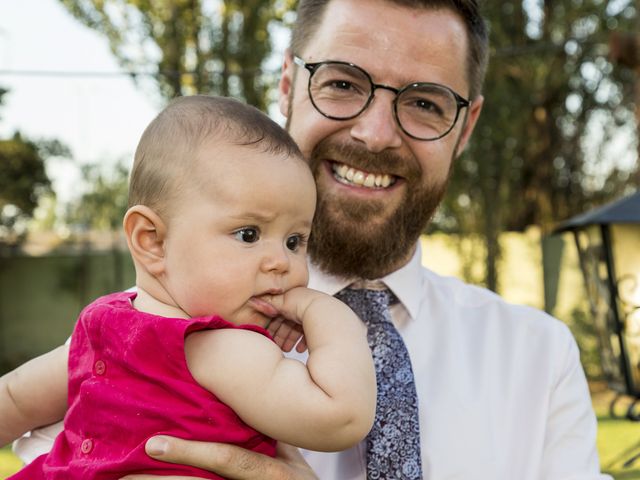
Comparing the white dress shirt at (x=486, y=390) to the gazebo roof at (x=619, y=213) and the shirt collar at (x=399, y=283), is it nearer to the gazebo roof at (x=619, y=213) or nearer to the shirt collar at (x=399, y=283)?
the shirt collar at (x=399, y=283)

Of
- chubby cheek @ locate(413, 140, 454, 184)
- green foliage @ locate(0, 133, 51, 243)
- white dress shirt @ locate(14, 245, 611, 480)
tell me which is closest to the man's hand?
white dress shirt @ locate(14, 245, 611, 480)

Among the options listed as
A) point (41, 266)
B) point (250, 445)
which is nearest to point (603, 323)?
point (250, 445)

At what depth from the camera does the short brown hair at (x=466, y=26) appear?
2607mm

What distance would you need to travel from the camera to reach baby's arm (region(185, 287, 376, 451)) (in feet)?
4.91

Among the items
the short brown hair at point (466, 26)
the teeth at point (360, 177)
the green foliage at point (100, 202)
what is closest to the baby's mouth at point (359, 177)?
the teeth at point (360, 177)

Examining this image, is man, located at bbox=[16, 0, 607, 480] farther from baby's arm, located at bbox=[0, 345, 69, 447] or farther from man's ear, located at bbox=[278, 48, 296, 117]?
baby's arm, located at bbox=[0, 345, 69, 447]

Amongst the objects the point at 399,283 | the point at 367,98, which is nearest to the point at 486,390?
the point at 399,283

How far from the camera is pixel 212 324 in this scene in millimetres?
1559

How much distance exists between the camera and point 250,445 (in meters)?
1.70

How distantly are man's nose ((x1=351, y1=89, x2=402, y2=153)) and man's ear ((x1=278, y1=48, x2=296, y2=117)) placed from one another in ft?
1.24

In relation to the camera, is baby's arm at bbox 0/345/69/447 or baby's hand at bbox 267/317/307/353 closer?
baby's hand at bbox 267/317/307/353

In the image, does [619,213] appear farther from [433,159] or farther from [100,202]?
[100,202]

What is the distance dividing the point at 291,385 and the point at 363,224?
1.06 metres

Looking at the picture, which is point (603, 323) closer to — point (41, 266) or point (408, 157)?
point (408, 157)
